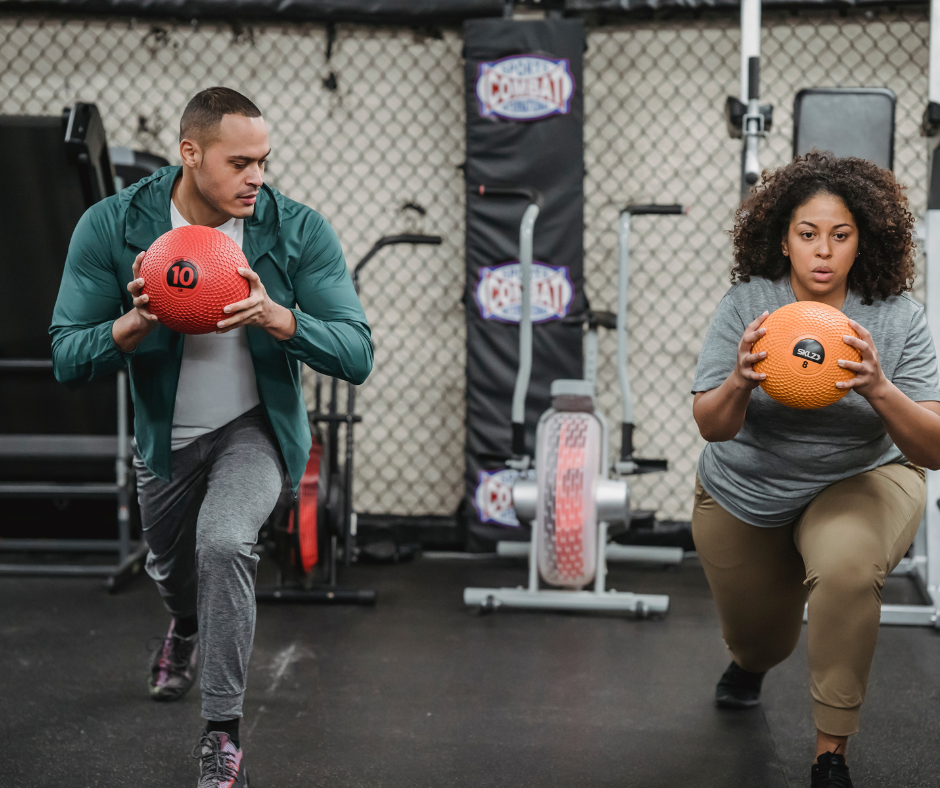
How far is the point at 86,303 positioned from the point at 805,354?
148 centimetres

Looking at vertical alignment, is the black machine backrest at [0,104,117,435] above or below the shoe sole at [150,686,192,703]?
above

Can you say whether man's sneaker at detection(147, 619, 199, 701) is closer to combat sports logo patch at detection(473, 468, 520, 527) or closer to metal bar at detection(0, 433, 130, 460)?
metal bar at detection(0, 433, 130, 460)

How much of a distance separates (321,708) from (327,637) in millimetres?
584

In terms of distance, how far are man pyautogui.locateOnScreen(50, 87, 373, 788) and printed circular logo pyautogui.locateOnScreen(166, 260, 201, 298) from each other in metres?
0.11

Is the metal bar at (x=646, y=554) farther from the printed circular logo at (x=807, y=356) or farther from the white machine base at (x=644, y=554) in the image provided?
the printed circular logo at (x=807, y=356)

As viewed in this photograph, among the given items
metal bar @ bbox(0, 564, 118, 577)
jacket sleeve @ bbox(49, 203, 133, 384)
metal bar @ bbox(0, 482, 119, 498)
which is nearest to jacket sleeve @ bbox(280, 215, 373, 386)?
jacket sleeve @ bbox(49, 203, 133, 384)

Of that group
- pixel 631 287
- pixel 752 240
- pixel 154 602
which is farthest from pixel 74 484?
pixel 752 240

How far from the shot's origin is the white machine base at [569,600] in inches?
129

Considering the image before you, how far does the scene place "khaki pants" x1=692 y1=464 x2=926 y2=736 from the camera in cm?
180

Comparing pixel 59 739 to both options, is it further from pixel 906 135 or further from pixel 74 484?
pixel 906 135

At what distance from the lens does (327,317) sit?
2.03 meters

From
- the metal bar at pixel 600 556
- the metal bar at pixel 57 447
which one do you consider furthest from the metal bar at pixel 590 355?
the metal bar at pixel 57 447

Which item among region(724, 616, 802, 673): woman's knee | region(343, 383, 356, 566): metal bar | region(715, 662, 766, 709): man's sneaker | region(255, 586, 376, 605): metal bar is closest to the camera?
region(724, 616, 802, 673): woman's knee

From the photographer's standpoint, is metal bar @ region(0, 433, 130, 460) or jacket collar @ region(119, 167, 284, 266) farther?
metal bar @ region(0, 433, 130, 460)
